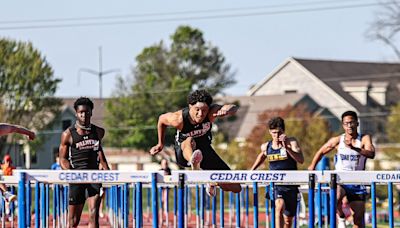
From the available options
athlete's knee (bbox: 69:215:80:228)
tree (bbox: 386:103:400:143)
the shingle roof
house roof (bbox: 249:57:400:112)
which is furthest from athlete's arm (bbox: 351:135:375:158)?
the shingle roof

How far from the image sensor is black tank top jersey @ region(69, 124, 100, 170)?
46.1 ft

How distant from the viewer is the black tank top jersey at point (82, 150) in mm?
14047

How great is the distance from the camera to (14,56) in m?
62.2

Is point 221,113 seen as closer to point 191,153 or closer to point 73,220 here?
point 191,153

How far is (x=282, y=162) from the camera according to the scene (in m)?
15.9

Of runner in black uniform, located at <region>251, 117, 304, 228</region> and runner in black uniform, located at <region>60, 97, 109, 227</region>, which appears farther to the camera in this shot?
runner in black uniform, located at <region>251, 117, 304, 228</region>

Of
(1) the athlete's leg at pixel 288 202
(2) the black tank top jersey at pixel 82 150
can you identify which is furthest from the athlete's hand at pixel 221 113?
(1) the athlete's leg at pixel 288 202

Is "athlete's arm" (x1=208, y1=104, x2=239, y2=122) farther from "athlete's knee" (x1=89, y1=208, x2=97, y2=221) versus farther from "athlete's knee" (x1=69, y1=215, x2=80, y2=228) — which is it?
"athlete's knee" (x1=69, y1=215, x2=80, y2=228)

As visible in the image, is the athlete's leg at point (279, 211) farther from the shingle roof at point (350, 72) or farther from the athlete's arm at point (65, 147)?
the shingle roof at point (350, 72)

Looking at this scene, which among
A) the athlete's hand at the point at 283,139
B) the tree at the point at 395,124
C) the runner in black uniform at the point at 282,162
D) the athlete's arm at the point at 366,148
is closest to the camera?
the athlete's arm at the point at 366,148

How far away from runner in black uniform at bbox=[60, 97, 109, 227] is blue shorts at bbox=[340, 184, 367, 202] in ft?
11.3

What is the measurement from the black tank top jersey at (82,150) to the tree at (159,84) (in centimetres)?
5413

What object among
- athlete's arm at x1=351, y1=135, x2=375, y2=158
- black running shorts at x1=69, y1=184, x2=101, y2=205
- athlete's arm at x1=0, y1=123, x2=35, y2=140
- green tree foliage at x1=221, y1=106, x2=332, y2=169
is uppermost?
green tree foliage at x1=221, y1=106, x2=332, y2=169

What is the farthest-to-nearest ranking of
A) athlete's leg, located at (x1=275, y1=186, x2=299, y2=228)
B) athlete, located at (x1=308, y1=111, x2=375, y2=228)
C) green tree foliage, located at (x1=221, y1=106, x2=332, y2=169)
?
green tree foliage, located at (x1=221, y1=106, x2=332, y2=169) → athlete's leg, located at (x1=275, y1=186, x2=299, y2=228) → athlete, located at (x1=308, y1=111, x2=375, y2=228)
